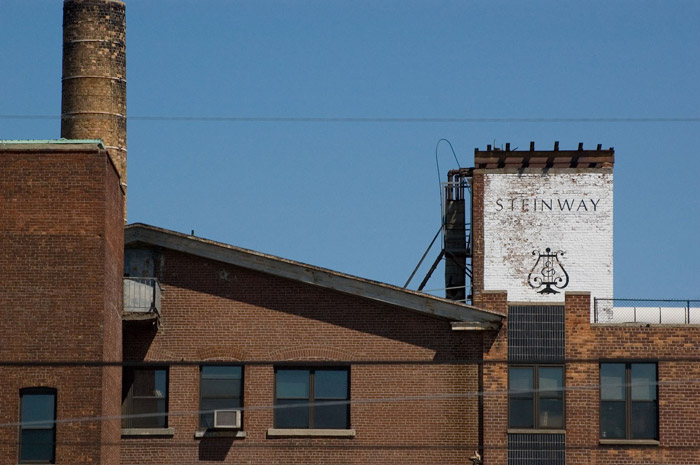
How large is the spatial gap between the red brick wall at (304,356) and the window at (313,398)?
0.25 metres

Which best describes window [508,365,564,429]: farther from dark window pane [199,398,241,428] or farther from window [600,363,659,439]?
dark window pane [199,398,241,428]

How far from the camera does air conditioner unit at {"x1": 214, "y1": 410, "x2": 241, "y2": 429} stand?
3625 centimetres

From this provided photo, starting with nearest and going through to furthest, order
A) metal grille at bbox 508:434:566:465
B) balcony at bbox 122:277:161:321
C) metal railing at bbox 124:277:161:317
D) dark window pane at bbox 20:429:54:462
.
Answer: dark window pane at bbox 20:429:54:462
balcony at bbox 122:277:161:321
metal railing at bbox 124:277:161:317
metal grille at bbox 508:434:566:465

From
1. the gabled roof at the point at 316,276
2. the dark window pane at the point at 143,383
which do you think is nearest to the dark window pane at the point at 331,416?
the gabled roof at the point at 316,276

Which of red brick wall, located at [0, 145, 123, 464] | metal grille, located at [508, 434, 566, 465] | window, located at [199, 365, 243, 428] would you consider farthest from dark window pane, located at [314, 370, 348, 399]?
red brick wall, located at [0, 145, 123, 464]

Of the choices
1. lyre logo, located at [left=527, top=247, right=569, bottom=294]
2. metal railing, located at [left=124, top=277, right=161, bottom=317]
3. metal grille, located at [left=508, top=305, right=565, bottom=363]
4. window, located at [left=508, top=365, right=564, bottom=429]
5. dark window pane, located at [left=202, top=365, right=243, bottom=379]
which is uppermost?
lyre logo, located at [left=527, top=247, right=569, bottom=294]

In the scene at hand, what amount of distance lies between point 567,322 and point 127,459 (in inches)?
450

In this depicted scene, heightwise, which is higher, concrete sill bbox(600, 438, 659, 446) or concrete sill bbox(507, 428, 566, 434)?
concrete sill bbox(507, 428, 566, 434)

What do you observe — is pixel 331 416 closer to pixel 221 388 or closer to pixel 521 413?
pixel 221 388

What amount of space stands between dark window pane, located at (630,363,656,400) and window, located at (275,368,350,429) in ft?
23.5

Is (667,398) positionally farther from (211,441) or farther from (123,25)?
(123,25)

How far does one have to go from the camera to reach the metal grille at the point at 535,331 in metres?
37.2

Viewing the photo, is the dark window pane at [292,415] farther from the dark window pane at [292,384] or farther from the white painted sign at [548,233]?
the white painted sign at [548,233]

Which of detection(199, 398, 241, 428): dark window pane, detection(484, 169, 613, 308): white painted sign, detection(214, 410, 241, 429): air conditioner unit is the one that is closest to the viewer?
detection(214, 410, 241, 429): air conditioner unit
